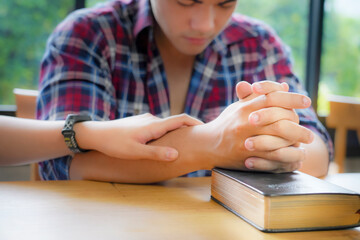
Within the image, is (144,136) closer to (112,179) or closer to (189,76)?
(112,179)

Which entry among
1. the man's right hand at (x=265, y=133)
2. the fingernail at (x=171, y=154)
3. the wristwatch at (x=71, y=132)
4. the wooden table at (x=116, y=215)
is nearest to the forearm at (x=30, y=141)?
the wristwatch at (x=71, y=132)

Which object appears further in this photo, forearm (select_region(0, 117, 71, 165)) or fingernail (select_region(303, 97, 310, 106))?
forearm (select_region(0, 117, 71, 165))

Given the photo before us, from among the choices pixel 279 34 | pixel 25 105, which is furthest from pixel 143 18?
pixel 279 34

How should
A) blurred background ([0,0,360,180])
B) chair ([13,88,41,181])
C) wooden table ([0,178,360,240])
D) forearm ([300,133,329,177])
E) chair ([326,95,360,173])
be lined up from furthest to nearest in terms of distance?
blurred background ([0,0,360,180]), chair ([326,95,360,173]), chair ([13,88,41,181]), forearm ([300,133,329,177]), wooden table ([0,178,360,240])

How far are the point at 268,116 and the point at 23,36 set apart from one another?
2.03 metres

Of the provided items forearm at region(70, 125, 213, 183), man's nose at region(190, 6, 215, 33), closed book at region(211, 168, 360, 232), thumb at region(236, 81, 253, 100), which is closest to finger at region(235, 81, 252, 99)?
thumb at region(236, 81, 253, 100)

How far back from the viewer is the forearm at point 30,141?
86 cm

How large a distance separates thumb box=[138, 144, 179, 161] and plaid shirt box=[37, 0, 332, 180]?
23cm

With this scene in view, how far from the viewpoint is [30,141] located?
2.83ft

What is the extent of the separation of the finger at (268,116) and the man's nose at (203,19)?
0.39 m

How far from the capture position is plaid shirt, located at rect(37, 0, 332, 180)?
1019mm

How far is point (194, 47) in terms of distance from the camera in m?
1.10

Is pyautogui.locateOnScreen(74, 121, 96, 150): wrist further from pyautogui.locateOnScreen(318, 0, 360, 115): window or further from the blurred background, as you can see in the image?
pyautogui.locateOnScreen(318, 0, 360, 115): window

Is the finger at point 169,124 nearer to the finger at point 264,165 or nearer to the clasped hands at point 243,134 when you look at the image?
the clasped hands at point 243,134
